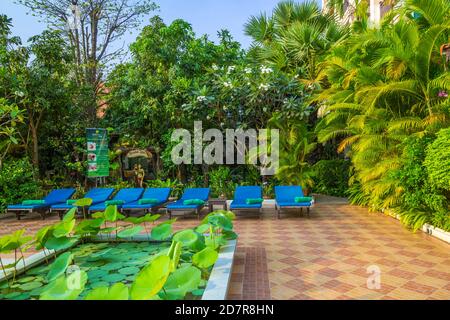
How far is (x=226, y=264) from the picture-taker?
4465 mm

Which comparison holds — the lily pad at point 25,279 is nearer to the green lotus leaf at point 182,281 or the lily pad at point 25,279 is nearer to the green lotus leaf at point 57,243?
the green lotus leaf at point 57,243

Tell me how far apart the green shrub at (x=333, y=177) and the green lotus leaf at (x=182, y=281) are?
32.0 ft

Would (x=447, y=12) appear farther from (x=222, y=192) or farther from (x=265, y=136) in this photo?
(x=222, y=192)

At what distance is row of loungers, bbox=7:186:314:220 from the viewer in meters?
9.04

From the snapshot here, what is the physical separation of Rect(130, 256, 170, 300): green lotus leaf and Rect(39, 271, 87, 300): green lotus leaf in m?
0.46

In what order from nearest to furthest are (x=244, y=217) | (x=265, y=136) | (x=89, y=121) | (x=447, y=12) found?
(x=447, y=12), (x=244, y=217), (x=265, y=136), (x=89, y=121)

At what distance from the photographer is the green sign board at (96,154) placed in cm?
1144

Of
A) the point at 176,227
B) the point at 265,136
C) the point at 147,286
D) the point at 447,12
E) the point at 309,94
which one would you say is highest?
the point at 447,12

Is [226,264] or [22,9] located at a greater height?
[22,9]

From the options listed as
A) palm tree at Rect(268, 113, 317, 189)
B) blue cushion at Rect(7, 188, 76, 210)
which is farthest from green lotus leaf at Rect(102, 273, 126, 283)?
palm tree at Rect(268, 113, 317, 189)

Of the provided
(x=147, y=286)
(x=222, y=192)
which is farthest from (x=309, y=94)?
(x=147, y=286)

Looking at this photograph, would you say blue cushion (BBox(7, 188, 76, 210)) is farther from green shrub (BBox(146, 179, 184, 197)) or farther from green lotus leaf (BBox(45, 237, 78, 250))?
green lotus leaf (BBox(45, 237, 78, 250))

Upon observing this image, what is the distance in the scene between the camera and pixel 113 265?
16.3ft

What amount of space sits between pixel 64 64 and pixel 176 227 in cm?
823
